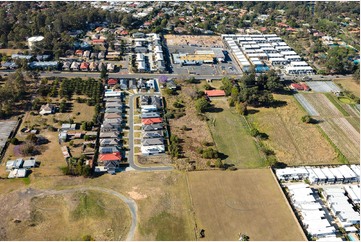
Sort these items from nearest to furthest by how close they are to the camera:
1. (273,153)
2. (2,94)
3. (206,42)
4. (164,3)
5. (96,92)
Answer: (273,153) < (2,94) < (96,92) < (206,42) < (164,3)

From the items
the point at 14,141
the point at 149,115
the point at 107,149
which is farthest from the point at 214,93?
the point at 14,141

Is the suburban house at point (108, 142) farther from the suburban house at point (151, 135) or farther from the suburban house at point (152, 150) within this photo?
the suburban house at point (151, 135)

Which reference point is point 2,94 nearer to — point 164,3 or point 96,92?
point 96,92

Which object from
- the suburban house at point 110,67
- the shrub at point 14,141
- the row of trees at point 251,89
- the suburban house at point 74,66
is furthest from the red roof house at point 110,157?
the suburban house at point 74,66

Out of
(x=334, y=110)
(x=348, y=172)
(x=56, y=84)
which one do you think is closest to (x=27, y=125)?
(x=56, y=84)

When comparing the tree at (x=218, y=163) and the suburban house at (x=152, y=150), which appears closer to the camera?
the tree at (x=218, y=163)

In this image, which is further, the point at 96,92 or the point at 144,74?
the point at 144,74

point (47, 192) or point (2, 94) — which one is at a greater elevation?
point (2, 94)
